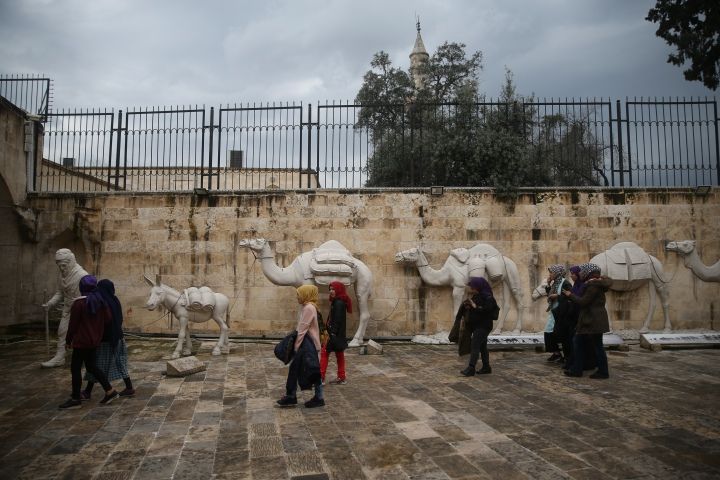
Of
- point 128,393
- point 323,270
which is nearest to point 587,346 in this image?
point 323,270

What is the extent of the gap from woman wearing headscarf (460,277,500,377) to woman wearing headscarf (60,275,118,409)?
5.16 meters

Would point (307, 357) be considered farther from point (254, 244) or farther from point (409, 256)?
point (409, 256)

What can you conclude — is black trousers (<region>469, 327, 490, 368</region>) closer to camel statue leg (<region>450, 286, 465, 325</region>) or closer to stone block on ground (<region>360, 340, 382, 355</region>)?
stone block on ground (<region>360, 340, 382, 355</region>)

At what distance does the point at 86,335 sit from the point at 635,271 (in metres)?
10.9

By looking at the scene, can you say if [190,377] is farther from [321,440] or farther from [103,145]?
[103,145]

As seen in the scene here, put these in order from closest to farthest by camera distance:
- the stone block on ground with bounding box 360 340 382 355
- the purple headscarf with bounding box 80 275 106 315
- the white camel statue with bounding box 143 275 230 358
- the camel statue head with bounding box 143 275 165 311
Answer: the purple headscarf with bounding box 80 275 106 315 < the camel statue head with bounding box 143 275 165 311 < the white camel statue with bounding box 143 275 230 358 < the stone block on ground with bounding box 360 340 382 355

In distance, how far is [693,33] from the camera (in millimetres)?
6090

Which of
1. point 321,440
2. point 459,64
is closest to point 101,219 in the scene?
point 321,440

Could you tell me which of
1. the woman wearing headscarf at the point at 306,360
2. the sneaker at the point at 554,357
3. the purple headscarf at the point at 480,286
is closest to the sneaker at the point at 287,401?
the woman wearing headscarf at the point at 306,360

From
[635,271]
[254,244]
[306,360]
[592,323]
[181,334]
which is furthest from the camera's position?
[635,271]

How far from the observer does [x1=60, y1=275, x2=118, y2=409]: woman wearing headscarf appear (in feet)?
18.7

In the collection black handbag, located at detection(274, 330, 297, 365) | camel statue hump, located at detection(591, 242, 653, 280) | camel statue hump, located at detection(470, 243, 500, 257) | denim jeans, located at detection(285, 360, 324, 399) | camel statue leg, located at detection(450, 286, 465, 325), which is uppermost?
camel statue hump, located at detection(470, 243, 500, 257)

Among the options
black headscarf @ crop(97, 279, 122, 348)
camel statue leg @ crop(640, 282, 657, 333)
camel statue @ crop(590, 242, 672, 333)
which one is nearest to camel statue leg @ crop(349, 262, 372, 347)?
black headscarf @ crop(97, 279, 122, 348)

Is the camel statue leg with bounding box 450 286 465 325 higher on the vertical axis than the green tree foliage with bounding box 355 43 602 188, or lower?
lower
